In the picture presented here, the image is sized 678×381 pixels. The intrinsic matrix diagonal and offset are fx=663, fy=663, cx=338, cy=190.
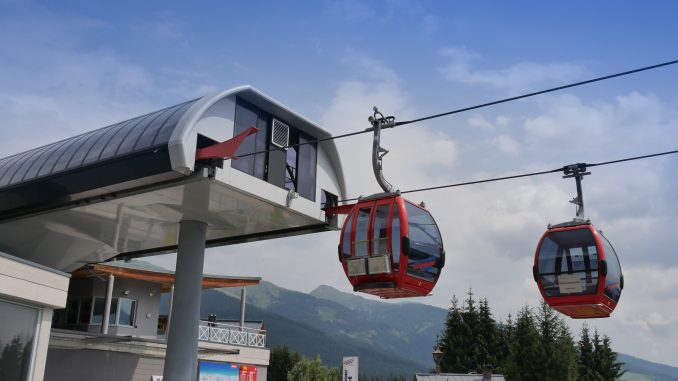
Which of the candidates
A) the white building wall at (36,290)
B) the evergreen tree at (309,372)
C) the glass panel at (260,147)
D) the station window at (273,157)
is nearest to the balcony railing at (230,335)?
the station window at (273,157)

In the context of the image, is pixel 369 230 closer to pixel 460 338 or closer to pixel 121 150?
pixel 121 150

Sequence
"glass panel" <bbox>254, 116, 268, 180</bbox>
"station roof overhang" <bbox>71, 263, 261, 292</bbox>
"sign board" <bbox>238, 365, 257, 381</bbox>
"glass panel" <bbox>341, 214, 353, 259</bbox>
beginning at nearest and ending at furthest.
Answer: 1. "glass panel" <bbox>341, 214, 353, 259</bbox>
2. "glass panel" <bbox>254, 116, 268, 180</bbox>
3. "station roof overhang" <bbox>71, 263, 261, 292</bbox>
4. "sign board" <bbox>238, 365, 257, 381</bbox>

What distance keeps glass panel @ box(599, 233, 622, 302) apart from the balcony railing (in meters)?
21.3

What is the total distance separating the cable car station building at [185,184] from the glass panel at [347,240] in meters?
2.94

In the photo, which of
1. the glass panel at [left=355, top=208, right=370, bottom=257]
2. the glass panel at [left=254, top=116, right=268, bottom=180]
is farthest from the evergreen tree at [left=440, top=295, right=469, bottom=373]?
the glass panel at [left=355, top=208, right=370, bottom=257]

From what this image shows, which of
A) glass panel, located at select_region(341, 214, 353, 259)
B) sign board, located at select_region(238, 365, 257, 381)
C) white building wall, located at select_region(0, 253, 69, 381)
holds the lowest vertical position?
sign board, located at select_region(238, 365, 257, 381)

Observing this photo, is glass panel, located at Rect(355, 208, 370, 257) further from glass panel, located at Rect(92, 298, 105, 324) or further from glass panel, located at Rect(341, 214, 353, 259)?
glass panel, located at Rect(92, 298, 105, 324)

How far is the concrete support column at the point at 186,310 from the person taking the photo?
1898 centimetres

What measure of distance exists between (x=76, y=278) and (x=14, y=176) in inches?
518

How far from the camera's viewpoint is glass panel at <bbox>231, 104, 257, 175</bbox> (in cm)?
1759

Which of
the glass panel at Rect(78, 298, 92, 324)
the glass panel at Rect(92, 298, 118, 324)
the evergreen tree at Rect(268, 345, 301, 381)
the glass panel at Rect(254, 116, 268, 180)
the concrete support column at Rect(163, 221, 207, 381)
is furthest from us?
the evergreen tree at Rect(268, 345, 301, 381)

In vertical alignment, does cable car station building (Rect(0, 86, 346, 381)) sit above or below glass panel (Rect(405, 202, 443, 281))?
above

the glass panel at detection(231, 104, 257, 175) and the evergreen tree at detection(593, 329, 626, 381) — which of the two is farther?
the evergreen tree at detection(593, 329, 626, 381)

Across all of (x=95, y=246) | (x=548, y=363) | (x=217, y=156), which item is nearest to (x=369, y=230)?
(x=217, y=156)
